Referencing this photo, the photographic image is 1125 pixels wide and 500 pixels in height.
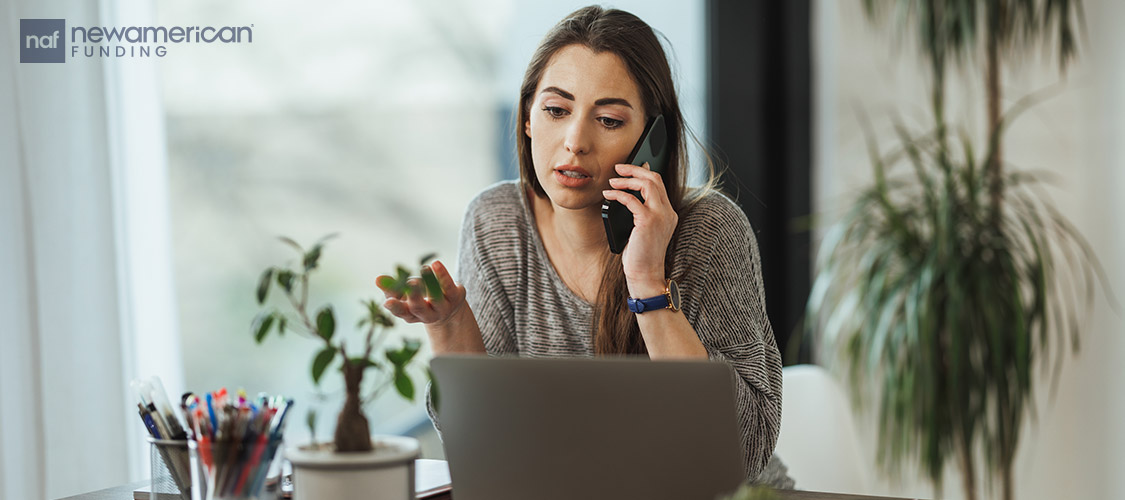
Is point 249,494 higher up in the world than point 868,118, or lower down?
lower down

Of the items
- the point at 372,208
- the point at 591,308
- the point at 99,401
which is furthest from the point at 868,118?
the point at 99,401

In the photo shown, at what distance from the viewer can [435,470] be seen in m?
1.32

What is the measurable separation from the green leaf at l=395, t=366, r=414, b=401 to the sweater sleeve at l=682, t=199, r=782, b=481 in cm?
64

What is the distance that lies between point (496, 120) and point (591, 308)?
1636 millimetres

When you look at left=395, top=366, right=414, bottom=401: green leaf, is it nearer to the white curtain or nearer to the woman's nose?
the woman's nose

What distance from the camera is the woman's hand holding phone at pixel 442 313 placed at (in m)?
1.24

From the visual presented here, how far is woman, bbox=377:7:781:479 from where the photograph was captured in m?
1.36

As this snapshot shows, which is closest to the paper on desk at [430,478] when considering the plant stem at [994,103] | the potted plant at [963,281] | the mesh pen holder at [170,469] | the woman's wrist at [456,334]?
the woman's wrist at [456,334]

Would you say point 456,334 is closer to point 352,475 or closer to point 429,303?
point 429,303

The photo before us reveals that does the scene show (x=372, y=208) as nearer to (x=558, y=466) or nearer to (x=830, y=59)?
(x=830, y=59)

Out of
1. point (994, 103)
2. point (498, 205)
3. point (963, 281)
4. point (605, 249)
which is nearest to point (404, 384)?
point (605, 249)

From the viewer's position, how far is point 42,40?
1700 millimetres

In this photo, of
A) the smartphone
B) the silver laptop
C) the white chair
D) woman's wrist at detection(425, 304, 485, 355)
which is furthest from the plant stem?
the silver laptop

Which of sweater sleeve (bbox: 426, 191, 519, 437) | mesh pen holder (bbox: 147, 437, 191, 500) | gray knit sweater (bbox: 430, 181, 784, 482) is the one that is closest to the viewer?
mesh pen holder (bbox: 147, 437, 191, 500)
